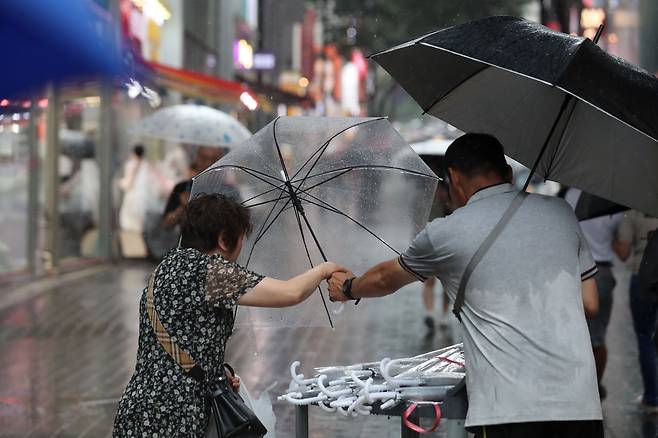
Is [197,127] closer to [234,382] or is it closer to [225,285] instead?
[234,382]

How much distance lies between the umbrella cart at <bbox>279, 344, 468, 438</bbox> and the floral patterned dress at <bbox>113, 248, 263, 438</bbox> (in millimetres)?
562

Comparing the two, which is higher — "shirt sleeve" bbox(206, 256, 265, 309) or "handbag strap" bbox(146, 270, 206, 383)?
"shirt sleeve" bbox(206, 256, 265, 309)

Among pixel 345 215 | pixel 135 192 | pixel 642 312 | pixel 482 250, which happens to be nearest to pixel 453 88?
pixel 345 215

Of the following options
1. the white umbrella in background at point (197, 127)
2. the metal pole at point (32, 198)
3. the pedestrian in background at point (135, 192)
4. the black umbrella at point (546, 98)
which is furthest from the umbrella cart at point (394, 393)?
the pedestrian in background at point (135, 192)

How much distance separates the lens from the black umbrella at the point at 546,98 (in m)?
4.45

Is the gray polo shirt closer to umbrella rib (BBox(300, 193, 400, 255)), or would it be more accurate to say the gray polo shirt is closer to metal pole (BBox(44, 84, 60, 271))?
umbrella rib (BBox(300, 193, 400, 255))

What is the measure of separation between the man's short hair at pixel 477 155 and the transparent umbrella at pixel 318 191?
1.03 meters

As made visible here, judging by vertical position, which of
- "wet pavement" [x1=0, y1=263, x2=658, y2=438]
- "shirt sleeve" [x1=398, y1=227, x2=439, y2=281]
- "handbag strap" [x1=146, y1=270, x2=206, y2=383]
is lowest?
"wet pavement" [x1=0, y1=263, x2=658, y2=438]

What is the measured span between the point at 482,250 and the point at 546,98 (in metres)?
1.12

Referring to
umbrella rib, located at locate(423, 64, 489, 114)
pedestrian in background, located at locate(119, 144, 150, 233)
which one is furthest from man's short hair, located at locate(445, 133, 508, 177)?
pedestrian in background, located at locate(119, 144, 150, 233)

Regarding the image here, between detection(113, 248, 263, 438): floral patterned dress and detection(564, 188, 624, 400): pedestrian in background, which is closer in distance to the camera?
detection(113, 248, 263, 438): floral patterned dress

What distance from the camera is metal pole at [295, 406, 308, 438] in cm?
492

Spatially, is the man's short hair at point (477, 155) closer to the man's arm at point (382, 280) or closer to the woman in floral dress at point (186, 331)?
the man's arm at point (382, 280)

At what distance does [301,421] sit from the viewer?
4949 millimetres
